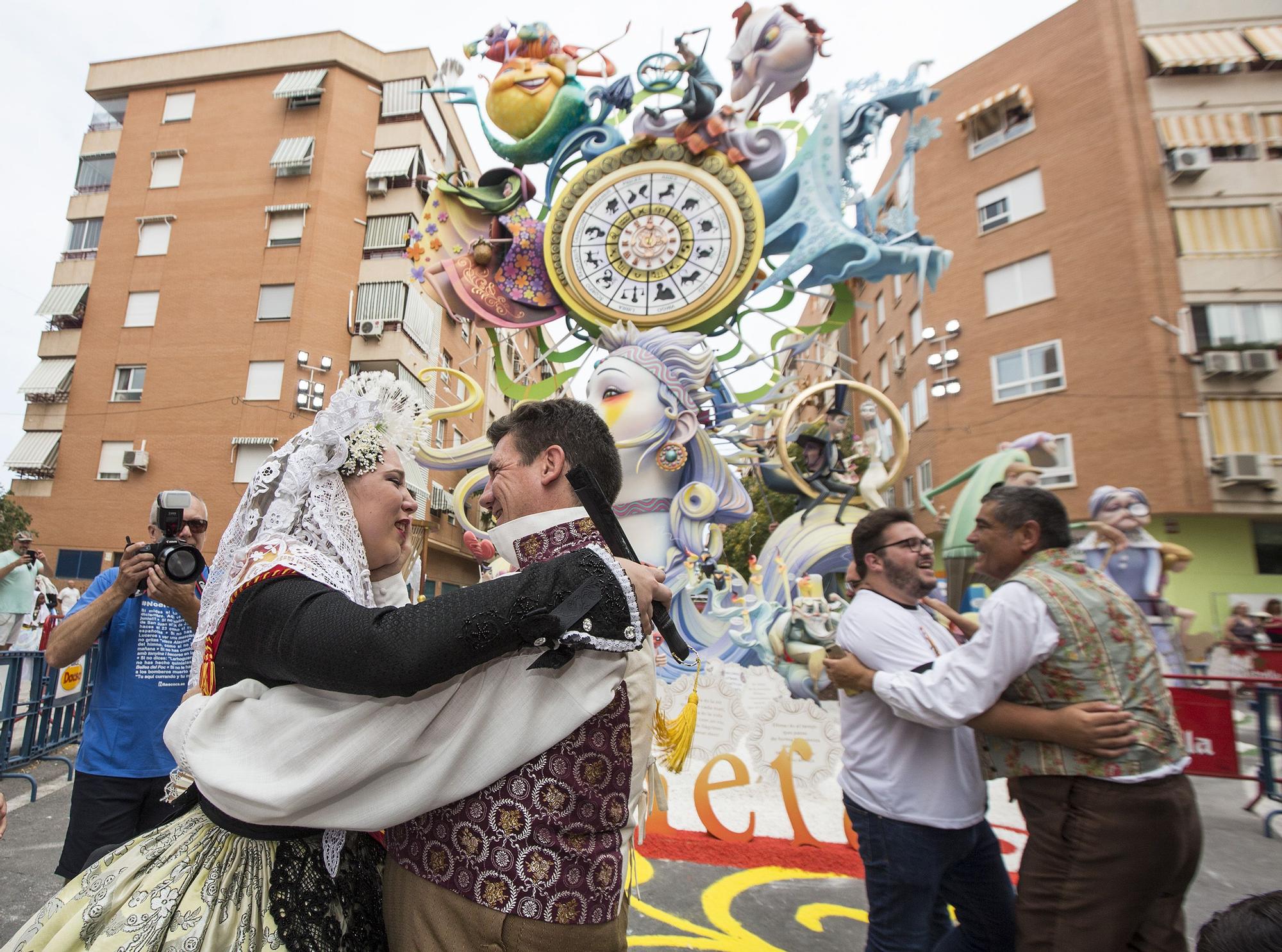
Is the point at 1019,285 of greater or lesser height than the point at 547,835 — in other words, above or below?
above

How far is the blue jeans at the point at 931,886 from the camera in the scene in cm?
214

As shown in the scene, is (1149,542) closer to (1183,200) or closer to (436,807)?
(436,807)

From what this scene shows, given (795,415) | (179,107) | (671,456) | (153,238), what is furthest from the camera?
(179,107)

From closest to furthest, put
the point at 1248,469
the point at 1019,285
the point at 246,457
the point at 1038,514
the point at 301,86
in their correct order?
1. the point at 1038,514
2. the point at 1248,469
3. the point at 1019,285
4. the point at 246,457
5. the point at 301,86

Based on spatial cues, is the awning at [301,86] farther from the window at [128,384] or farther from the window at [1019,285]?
the window at [1019,285]

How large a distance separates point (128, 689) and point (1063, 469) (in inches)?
684

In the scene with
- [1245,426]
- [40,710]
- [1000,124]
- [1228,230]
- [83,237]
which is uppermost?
[1000,124]

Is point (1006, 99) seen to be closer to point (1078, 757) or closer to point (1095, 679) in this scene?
point (1095, 679)

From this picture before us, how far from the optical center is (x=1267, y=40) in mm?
15914

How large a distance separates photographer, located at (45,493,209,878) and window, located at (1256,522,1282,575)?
1852 centimetres

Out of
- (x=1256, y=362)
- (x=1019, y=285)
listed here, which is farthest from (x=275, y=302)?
(x=1256, y=362)

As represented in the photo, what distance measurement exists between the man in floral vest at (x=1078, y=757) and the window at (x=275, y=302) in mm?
22232

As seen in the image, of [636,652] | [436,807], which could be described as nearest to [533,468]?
[636,652]

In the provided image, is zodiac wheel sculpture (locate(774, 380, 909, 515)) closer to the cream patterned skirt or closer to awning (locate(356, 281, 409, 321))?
the cream patterned skirt
